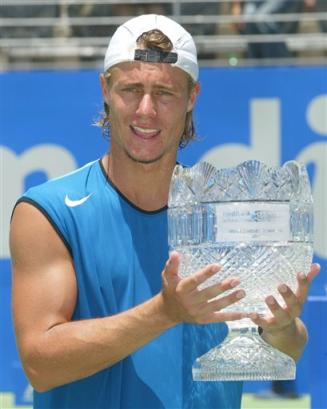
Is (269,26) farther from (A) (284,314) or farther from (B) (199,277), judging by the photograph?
(B) (199,277)

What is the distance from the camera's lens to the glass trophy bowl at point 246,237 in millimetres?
2135

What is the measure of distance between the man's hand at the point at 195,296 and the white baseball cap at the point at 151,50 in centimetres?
56

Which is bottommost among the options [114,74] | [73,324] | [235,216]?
[73,324]

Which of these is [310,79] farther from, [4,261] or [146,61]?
[146,61]

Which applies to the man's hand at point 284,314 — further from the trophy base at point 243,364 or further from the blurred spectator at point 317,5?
the blurred spectator at point 317,5

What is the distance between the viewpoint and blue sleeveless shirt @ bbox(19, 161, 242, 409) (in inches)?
94.6

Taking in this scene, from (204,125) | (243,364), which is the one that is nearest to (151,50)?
(243,364)

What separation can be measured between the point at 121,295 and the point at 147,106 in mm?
424

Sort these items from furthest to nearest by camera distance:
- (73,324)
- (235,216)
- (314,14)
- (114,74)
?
1. (314,14)
2. (114,74)
3. (73,324)
4. (235,216)

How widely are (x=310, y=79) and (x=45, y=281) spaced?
440cm

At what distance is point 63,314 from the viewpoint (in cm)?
234

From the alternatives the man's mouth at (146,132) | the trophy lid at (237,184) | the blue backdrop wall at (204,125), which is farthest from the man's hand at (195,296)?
the blue backdrop wall at (204,125)

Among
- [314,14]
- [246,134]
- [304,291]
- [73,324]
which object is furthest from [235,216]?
[314,14]

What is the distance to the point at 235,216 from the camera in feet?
6.95
